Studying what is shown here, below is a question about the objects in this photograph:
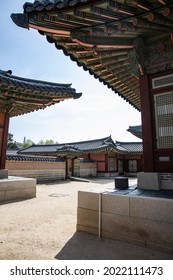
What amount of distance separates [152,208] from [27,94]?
7.11 metres

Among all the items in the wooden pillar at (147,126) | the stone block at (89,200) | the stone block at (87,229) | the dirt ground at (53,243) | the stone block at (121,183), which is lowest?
the dirt ground at (53,243)

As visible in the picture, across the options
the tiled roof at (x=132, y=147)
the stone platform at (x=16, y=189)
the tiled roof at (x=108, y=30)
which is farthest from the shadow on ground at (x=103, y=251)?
the tiled roof at (x=132, y=147)

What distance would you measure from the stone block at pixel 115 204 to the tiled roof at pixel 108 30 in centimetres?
326

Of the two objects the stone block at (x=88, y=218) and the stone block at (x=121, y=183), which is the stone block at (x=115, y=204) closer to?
the stone block at (x=88, y=218)

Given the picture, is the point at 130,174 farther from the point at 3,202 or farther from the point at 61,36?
the point at 61,36

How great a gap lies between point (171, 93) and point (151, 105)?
0.53m

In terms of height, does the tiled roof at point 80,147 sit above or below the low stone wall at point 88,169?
above

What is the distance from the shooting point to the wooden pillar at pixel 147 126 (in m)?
4.44

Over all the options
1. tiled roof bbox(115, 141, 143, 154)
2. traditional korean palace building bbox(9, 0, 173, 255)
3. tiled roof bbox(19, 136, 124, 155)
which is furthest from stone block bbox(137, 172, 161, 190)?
tiled roof bbox(115, 141, 143, 154)

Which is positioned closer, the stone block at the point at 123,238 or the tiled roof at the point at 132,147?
the stone block at the point at 123,238

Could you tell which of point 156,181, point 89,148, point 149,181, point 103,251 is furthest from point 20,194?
point 89,148

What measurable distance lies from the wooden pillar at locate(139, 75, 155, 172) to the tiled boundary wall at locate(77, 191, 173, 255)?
1311 mm

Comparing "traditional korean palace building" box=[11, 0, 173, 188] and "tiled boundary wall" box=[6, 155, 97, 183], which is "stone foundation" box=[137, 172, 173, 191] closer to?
"traditional korean palace building" box=[11, 0, 173, 188]

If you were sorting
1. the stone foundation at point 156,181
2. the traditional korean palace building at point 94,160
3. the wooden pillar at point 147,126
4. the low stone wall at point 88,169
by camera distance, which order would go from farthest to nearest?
the low stone wall at point 88,169, the traditional korean palace building at point 94,160, the wooden pillar at point 147,126, the stone foundation at point 156,181
